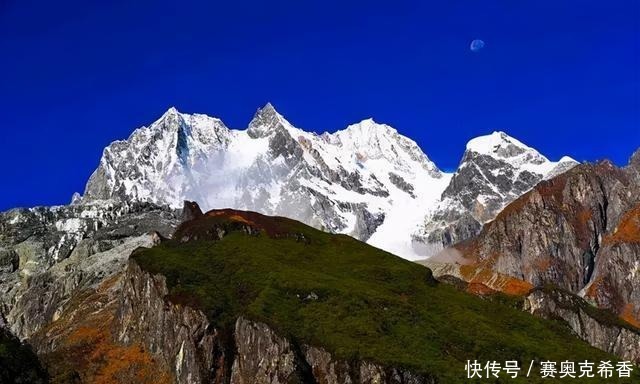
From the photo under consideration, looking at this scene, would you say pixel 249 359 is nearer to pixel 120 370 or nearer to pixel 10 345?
pixel 120 370

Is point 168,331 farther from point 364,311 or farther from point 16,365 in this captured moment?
point 16,365

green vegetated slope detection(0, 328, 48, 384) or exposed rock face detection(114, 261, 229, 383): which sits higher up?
exposed rock face detection(114, 261, 229, 383)

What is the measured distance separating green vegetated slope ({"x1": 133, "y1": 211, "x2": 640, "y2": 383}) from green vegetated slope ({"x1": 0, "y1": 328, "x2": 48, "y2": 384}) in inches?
3223

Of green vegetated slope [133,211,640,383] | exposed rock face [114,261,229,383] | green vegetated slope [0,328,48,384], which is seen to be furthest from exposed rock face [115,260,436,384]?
green vegetated slope [0,328,48,384]

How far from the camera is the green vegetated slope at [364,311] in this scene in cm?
15125

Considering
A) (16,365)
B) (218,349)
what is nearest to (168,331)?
(218,349)

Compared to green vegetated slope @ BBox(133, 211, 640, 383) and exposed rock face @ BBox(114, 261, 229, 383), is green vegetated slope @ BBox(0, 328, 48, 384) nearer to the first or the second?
green vegetated slope @ BBox(133, 211, 640, 383)

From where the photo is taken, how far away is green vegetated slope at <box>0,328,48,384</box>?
2539 inches

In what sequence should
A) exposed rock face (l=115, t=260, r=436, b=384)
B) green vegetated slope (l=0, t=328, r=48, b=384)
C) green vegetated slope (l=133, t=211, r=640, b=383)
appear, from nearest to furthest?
1. green vegetated slope (l=0, t=328, r=48, b=384)
2. exposed rock face (l=115, t=260, r=436, b=384)
3. green vegetated slope (l=133, t=211, r=640, b=383)

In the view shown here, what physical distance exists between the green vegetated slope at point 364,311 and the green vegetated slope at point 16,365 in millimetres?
81858

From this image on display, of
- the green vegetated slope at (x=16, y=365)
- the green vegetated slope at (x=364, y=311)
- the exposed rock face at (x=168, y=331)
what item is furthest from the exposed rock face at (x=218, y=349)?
the green vegetated slope at (x=16, y=365)

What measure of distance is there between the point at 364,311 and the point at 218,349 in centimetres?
2797

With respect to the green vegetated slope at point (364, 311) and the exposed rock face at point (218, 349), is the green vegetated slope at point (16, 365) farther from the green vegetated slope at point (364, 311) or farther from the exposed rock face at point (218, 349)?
the green vegetated slope at point (364, 311)

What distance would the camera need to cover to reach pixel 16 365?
66.0m
